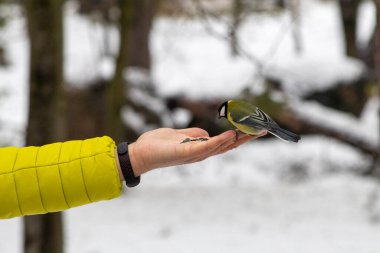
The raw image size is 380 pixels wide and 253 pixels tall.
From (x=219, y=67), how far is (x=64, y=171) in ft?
24.6

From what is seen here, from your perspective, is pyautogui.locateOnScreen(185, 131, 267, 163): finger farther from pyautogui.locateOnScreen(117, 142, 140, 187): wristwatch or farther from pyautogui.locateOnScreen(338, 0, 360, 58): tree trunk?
pyautogui.locateOnScreen(338, 0, 360, 58): tree trunk

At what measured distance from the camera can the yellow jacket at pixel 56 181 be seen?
201 cm

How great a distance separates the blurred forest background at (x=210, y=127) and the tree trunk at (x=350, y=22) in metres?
0.02

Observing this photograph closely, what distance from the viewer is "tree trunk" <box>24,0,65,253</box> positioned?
4316 millimetres

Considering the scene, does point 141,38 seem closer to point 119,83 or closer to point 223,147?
point 119,83

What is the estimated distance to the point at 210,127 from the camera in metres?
8.94

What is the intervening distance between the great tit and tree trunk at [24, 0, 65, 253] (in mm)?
2502

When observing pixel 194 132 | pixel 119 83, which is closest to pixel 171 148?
pixel 194 132

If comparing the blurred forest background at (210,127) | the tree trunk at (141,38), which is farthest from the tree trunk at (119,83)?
the tree trunk at (141,38)

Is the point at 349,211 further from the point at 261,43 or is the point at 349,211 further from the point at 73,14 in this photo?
the point at 261,43

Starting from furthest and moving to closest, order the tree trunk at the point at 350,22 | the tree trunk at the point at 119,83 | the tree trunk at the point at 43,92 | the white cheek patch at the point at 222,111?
the tree trunk at the point at 350,22
the tree trunk at the point at 119,83
the tree trunk at the point at 43,92
the white cheek patch at the point at 222,111

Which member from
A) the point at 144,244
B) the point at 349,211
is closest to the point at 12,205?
the point at 144,244

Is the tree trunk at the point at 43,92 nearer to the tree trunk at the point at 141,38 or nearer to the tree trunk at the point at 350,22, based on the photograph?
the tree trunk at the point at 141,38

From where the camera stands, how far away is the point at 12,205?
6.60 feet
